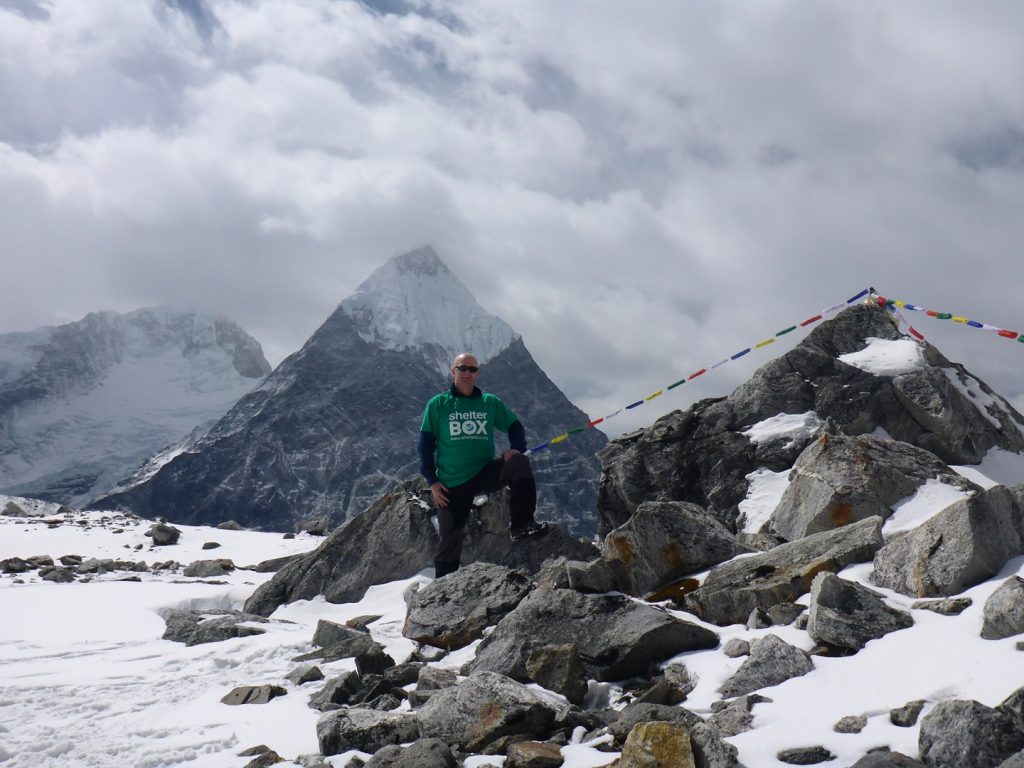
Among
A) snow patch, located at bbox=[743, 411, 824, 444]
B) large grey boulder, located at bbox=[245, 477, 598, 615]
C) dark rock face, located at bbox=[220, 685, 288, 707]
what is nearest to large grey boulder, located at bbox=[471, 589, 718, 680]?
dark rock face, located at bbox=[220, 685, 288, 707]

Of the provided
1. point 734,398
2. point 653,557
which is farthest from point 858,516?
point 734,398

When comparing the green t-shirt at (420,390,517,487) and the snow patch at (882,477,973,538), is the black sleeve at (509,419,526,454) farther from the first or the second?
the snow patch at (882,477,973,538)

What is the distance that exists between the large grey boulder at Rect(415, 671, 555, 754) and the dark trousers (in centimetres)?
418

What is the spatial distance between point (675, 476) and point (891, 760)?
10166 millimetres

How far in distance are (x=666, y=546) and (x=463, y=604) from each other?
2.21 meters

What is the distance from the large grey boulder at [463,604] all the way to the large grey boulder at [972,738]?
4.55m

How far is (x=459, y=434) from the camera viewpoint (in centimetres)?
960

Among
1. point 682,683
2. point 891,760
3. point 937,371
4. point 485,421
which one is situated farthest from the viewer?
point 937,371

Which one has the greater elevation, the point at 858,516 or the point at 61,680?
the point at 858,516

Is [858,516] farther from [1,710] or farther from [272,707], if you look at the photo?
[1,710]

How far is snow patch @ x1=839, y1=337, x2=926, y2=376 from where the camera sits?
13.5 metres

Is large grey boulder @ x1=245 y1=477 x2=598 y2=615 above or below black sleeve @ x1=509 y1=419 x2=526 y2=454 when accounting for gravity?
below

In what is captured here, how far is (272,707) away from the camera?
6141mm

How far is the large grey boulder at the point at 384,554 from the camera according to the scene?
12.3m
